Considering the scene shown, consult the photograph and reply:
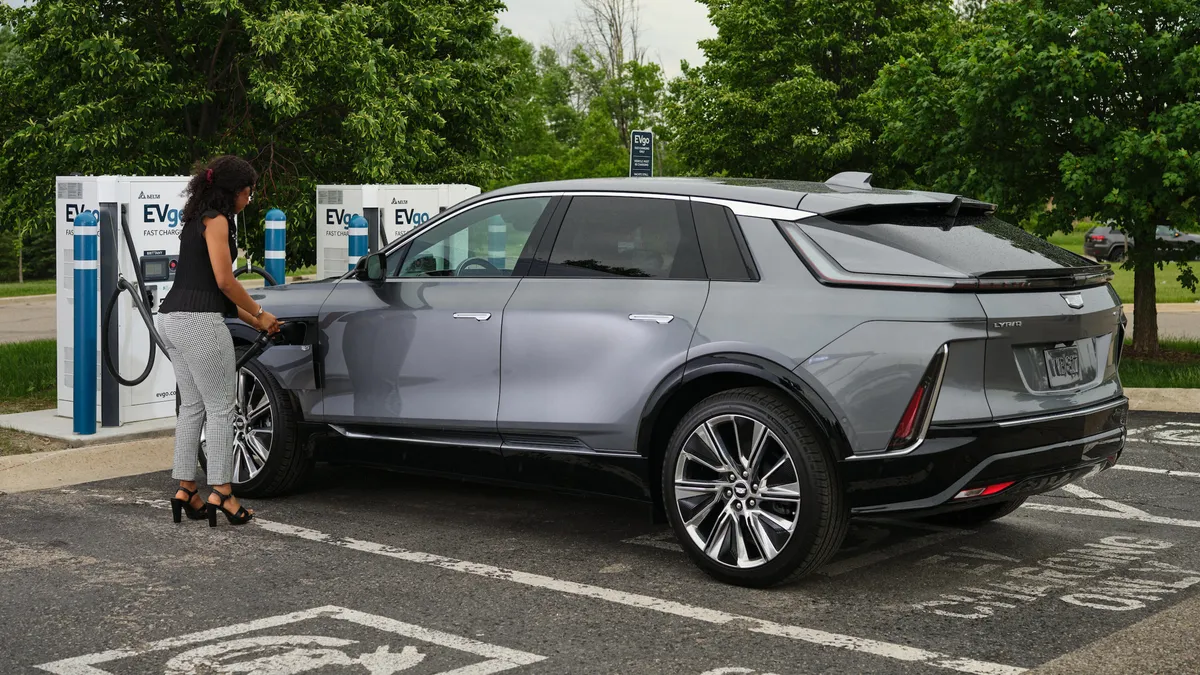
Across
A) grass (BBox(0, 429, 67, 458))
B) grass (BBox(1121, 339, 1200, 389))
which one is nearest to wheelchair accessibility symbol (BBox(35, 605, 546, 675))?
grass (BBox(0, 429, 67, 458))

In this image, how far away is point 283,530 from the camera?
21.6ft

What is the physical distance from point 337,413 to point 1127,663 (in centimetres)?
402

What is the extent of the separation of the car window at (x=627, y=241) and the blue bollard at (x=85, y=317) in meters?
3.90

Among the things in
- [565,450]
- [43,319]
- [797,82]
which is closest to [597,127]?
[797,82]

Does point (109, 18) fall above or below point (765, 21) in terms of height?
below

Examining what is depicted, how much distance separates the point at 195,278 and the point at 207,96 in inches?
342

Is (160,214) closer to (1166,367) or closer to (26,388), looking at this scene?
(26,388)

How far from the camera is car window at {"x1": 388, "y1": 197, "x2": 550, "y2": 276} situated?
653 cm

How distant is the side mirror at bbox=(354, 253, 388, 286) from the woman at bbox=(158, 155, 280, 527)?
552 mm

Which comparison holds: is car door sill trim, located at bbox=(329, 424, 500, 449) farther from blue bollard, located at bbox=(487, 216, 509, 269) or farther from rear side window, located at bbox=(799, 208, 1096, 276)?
rear side window, located at bbox=(799, 208, 1096, 276)

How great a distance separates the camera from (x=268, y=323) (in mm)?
6629

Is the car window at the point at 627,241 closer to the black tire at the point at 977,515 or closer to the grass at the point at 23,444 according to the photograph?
the black tire at the point at 977,515

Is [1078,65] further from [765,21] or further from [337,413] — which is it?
[765,21]

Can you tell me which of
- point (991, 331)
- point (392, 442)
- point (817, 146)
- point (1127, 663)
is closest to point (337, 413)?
point (392, 442)
